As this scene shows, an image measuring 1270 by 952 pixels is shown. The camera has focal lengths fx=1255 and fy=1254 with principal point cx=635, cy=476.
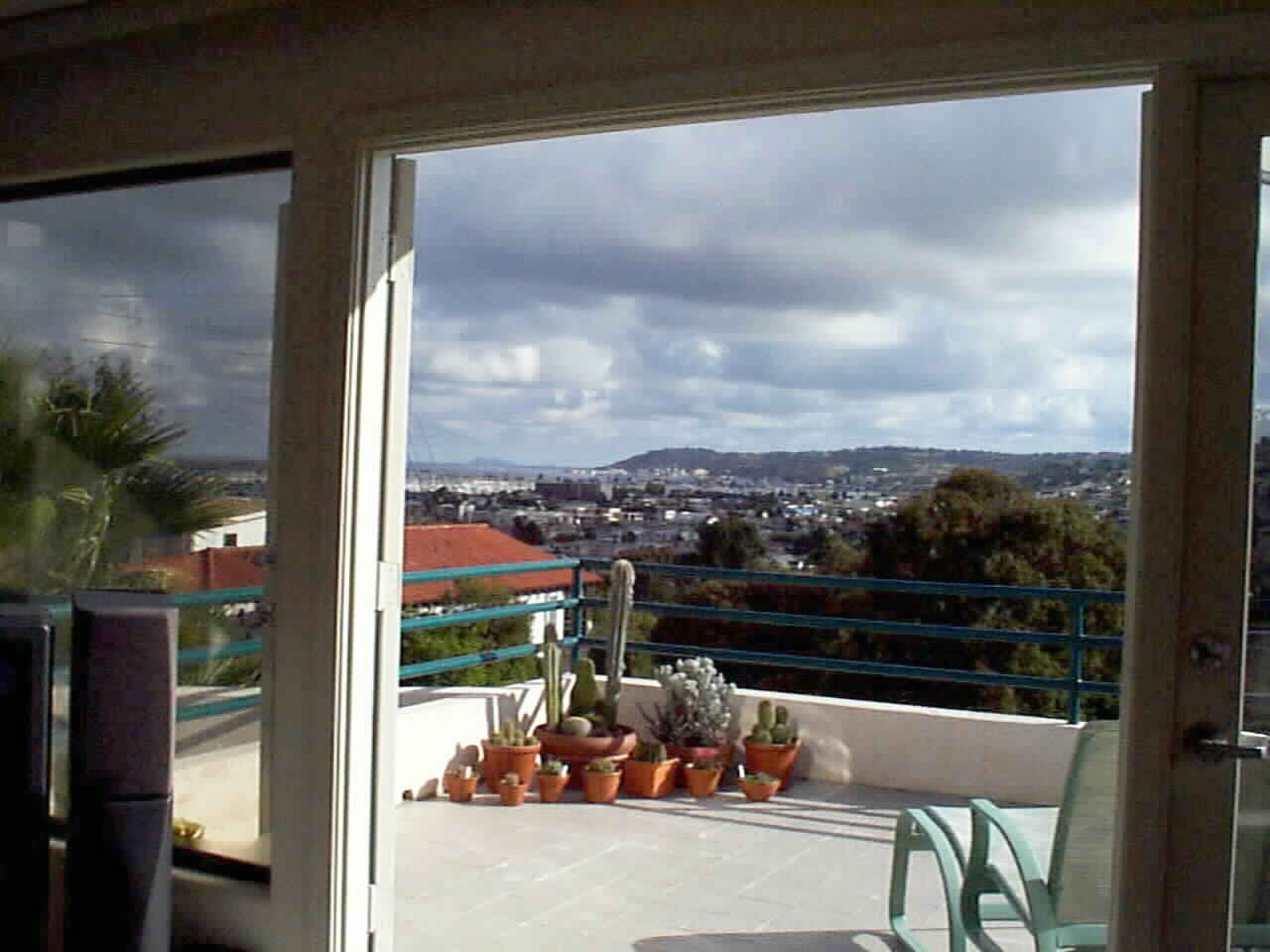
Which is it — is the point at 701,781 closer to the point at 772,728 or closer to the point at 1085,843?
the point at 772,728

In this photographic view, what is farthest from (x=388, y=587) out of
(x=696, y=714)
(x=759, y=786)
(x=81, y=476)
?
(x=696, y=714)

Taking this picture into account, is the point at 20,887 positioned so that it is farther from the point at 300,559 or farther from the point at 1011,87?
the point at 1011,87

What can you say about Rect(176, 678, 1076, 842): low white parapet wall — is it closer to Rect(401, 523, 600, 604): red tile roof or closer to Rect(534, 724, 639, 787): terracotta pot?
Rect(534, 724, 639, 787): terracotta pot

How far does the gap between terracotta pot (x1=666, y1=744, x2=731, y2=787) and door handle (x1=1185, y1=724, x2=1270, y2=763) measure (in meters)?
3.34

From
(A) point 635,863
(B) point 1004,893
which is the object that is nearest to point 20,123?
(A) point 635,863

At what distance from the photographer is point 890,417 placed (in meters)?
10.0

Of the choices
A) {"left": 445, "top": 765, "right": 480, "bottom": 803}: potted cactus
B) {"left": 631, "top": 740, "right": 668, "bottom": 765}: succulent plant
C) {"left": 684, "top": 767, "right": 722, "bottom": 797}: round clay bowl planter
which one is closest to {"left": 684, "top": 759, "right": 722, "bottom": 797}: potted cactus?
{"left": 684, "top": 767, "right": 722, "bottom": 797}: round clay bowl planter

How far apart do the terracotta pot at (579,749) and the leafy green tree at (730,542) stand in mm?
4701

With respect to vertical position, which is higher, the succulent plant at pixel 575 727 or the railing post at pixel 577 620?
the railing post at pixel 577 620

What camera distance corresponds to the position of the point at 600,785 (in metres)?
4.95

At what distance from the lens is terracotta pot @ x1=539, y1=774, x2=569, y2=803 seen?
16.1ft

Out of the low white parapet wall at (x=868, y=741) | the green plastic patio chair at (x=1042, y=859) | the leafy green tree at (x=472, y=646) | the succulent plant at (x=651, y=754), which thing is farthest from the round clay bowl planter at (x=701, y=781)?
the leafy green tree at (x=472, y=646)

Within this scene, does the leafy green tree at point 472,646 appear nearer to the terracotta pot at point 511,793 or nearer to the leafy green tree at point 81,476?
the terracotta pot at point 511,793

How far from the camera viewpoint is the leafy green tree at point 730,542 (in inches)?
386
